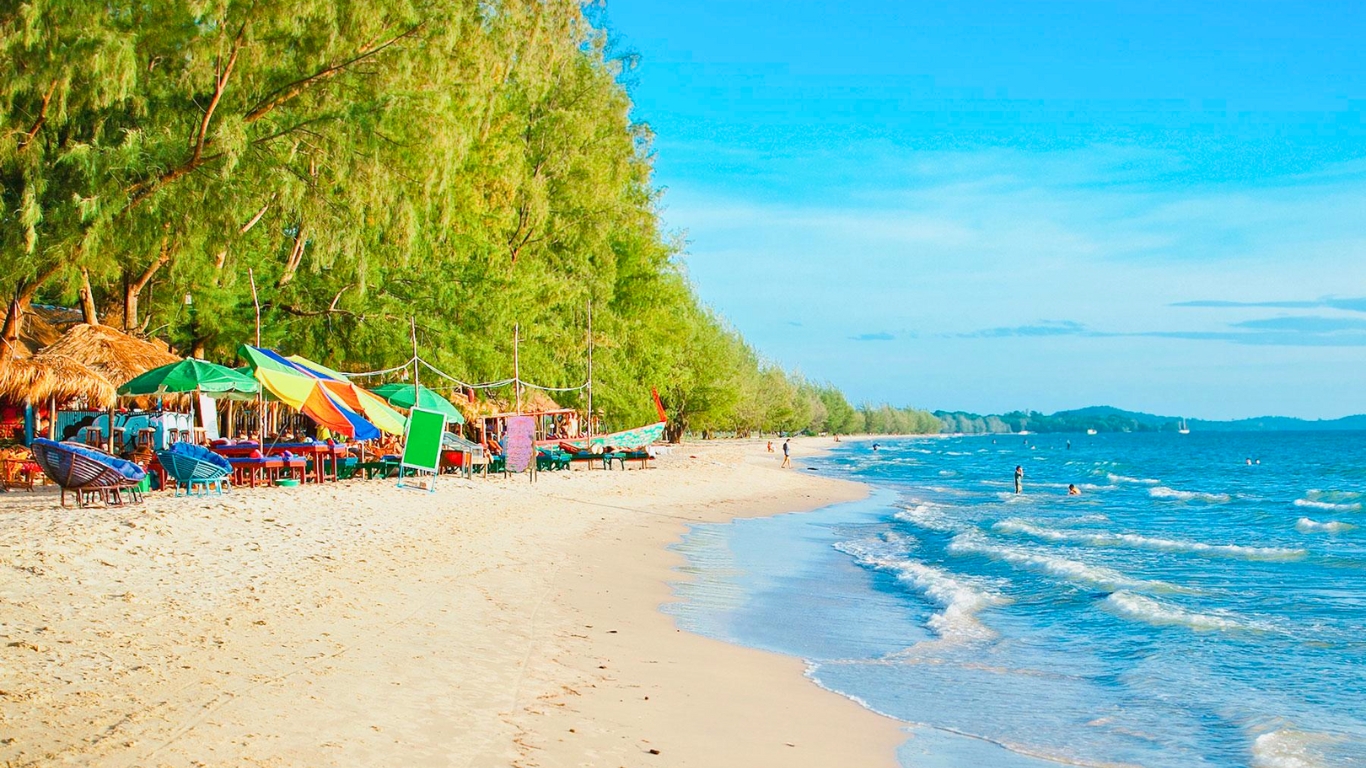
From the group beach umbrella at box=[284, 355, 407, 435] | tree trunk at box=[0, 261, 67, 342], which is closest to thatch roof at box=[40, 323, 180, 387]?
tree trunk at box=[0, 261, 67, 342]

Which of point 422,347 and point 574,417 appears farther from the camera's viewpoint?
point 574,417

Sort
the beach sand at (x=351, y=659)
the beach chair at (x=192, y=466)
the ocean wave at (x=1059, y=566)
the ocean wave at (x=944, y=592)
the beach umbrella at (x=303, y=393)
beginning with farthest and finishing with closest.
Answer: the beach umbrella at (x=303, y=393) → the beach chair at (x=192, y=466) → the ocean wave at (x=1059, y=566) → the ocean wave at (x=944, y=592) → the beach sand at (x=351, y=659)

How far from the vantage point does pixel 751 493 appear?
29141mm

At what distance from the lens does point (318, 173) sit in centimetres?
1764

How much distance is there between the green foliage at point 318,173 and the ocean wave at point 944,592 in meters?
9.79

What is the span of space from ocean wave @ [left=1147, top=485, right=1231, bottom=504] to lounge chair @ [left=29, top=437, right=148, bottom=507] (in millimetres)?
31440

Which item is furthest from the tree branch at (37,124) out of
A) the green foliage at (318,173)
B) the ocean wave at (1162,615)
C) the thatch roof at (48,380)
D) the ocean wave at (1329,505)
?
the ocean wave at (1329,505)

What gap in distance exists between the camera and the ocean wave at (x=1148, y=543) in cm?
1778

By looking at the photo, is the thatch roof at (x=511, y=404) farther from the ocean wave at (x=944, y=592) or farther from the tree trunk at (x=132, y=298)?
the ocean wave at (x=944, y=592)

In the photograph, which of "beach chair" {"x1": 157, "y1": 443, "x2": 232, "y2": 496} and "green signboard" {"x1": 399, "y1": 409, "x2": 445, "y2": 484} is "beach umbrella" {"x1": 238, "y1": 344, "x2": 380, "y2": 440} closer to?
"green signboard" {"x1": 399, "y1": 409, "x2": 445, "y2": 484}

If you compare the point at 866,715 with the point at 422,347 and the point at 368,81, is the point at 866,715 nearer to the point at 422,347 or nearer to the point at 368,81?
the point at 368,81

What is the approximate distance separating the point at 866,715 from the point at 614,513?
41.0 feet

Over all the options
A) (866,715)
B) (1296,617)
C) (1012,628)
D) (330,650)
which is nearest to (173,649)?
(330,650)

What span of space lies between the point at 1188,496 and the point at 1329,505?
179 inches
